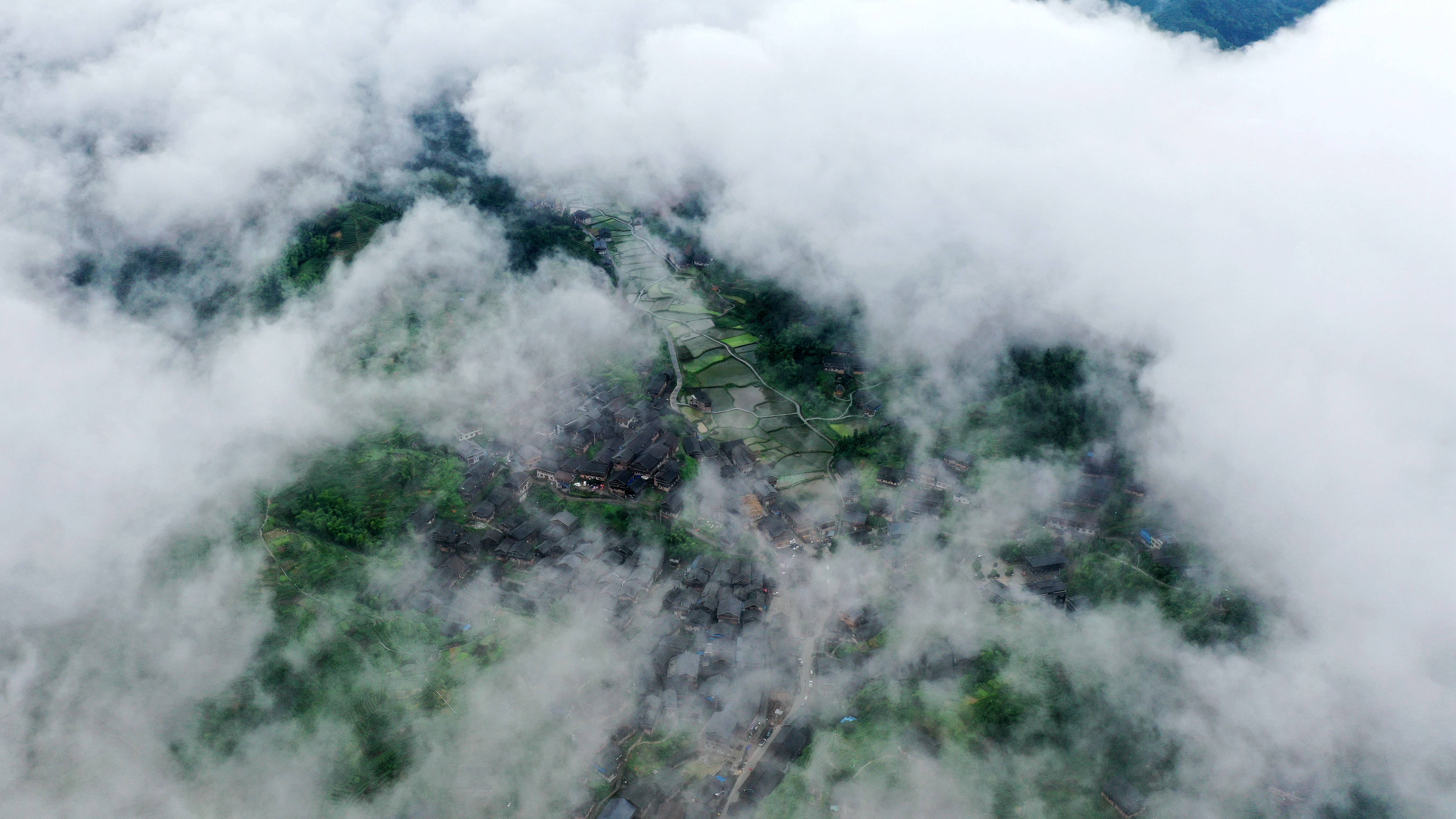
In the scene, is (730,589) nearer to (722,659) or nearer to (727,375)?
(722,659)

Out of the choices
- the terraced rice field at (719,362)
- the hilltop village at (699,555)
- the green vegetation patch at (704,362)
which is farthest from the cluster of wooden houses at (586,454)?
the green vegetation patch at (704,362)

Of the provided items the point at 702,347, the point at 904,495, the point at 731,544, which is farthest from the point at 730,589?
the point at 702,347

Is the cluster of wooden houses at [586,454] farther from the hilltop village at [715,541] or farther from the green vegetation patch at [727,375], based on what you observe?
the green vegetation patch at [727,375]

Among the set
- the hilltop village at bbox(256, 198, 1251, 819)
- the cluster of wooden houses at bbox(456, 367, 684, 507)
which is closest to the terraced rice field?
the hilltop village at bbox(256, 198, 1251, 819)

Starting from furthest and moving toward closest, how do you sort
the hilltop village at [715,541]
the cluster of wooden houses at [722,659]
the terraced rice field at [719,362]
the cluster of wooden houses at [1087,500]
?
the terraced rice field at [719,362] → the cluster of wooden houses at [1087,500] → the cluster of wooden houses at [722,659] → the hilltop village at [715,541]

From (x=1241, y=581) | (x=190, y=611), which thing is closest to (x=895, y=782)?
(x=1241, y=581)

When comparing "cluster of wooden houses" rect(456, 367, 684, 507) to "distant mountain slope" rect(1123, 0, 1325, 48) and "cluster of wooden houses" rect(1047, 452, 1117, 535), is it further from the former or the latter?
"distant mountain slope" rect(1123, 0, 1325, 48)
